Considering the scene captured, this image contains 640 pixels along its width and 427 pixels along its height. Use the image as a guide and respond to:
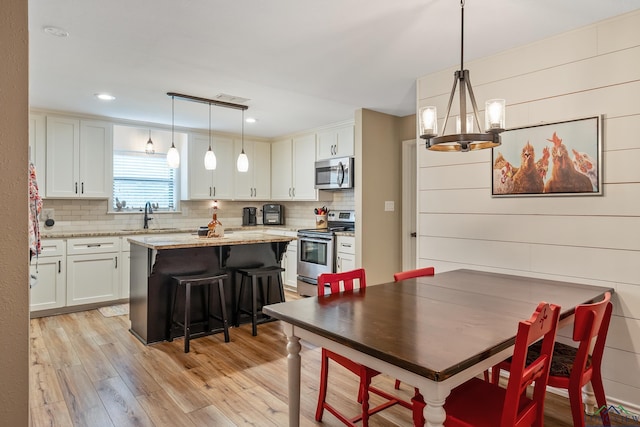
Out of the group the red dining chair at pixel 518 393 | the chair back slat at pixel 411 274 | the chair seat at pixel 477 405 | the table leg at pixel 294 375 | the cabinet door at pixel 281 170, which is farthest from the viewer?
the cabinet door at pixel 281 170

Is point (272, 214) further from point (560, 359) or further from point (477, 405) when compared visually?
point (477, 405)

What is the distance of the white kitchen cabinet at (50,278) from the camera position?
413cm

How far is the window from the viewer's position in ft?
17.0

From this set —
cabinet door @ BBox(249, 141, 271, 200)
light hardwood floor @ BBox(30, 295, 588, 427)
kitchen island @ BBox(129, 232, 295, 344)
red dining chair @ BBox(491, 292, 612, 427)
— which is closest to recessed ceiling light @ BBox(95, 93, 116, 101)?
kitchen island @ BBox(129, 232, 295, 344)

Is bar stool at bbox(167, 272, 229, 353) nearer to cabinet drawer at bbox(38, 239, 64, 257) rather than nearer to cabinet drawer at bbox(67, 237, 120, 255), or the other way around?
cabinet drawer at bbox(67, 237, 120, 255)

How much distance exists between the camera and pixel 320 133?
17.5 ft

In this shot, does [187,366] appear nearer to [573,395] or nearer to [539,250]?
[573,395]

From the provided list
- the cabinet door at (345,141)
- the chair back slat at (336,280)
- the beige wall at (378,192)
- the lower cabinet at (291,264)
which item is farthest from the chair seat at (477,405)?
the lower cabinet at (291,264)

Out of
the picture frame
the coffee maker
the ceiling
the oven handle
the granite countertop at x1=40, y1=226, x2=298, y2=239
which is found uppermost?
the ceiling

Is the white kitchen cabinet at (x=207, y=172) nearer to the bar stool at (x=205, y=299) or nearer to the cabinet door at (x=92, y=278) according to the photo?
the cabinet door at (x=92, y=278)

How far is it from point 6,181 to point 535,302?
7.58 ft

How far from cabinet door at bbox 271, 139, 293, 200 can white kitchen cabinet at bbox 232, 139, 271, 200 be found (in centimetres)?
10

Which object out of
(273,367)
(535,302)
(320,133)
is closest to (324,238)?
(320,133)

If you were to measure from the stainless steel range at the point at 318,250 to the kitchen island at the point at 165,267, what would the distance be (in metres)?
0.96
